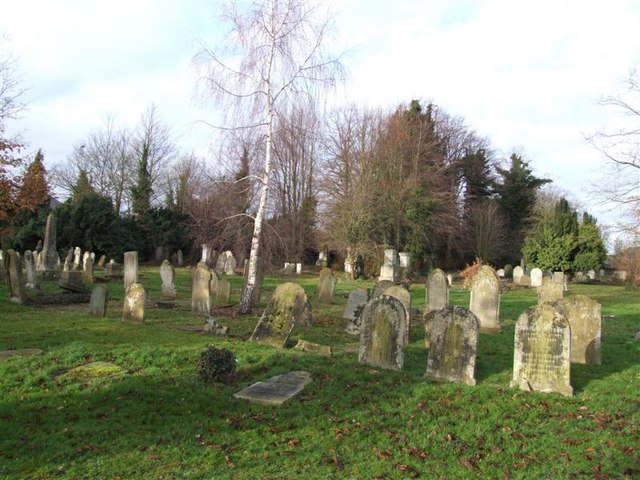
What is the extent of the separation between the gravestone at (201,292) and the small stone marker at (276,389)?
6411mm

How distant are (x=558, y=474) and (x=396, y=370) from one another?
138 inches

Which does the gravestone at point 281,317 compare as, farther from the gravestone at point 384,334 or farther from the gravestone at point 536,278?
the gravestone at point 536,278

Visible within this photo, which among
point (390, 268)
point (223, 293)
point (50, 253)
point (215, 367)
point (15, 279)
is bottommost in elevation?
point (215, 367)

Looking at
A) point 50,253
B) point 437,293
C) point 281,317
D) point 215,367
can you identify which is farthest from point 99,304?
point 50,253

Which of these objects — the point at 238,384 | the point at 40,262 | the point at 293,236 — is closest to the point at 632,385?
the point at 238,384

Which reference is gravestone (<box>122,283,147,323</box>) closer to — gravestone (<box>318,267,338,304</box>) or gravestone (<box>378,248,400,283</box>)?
gravestone (<box>318,267,338,304</box>)

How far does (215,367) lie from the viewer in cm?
730

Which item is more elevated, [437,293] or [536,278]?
[536,278]

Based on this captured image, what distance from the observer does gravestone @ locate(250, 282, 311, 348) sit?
386 inches

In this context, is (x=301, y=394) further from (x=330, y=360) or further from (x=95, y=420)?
(x=95, y=420)

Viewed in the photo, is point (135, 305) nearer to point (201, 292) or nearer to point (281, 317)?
point (201, 292)

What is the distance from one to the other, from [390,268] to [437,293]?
51.1 ft

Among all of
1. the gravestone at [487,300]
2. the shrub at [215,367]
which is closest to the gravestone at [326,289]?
the gravestone at [487,300]

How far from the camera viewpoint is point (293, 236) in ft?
139
